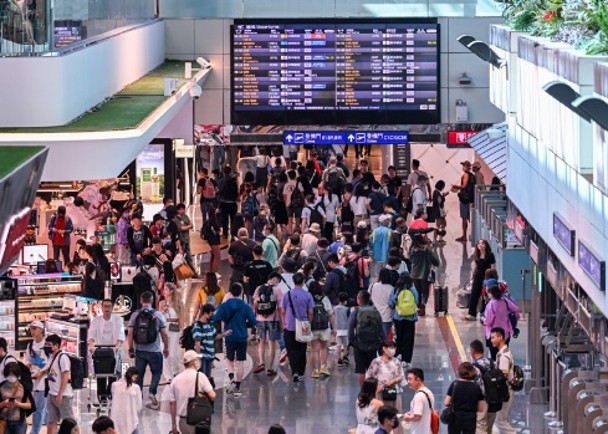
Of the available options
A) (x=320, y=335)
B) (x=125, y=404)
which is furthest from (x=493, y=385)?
(x=320, y=335)

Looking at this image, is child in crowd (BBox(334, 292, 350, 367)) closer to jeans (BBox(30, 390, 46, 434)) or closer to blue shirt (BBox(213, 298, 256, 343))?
blue shirt (BBox(213, 298, 256, 343))

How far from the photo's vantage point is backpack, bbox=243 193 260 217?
30703mm

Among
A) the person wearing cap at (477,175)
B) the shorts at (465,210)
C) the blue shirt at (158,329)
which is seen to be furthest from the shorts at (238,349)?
the person wearing cap at (477,175)

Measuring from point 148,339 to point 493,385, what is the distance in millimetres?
3979

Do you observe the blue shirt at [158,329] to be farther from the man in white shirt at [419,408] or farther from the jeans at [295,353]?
the man in white shirt at [419,408]

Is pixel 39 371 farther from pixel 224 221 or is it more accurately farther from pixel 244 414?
pixel 224 221

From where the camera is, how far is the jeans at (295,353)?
20703mm

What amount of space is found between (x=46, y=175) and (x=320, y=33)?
43.5ft

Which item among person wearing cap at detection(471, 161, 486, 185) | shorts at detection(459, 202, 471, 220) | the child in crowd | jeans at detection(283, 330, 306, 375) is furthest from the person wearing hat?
jeans at detection(283, 330, 306, 375)

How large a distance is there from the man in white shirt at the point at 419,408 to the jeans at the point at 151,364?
13.5ft

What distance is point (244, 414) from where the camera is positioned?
63.2 ft

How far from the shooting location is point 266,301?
2097 centimetres

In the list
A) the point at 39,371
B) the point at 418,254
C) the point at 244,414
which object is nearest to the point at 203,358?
the point at 244,414

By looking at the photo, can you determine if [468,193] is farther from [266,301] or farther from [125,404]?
[125,404]
